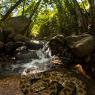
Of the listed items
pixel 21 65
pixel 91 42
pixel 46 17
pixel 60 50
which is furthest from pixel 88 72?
pixel 46 17

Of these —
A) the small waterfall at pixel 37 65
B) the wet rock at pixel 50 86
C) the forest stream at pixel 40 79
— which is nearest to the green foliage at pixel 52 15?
the small waterfall at pixel 37 65

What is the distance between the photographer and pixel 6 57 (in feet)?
47.9

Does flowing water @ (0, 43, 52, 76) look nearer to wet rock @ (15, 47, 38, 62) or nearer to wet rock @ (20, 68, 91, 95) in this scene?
wet rock @ (15, 47, 38, 62)

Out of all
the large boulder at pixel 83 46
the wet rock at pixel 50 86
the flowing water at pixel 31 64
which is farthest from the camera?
the flowing water at pixel 31 64

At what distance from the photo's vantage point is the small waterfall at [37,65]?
1125cm

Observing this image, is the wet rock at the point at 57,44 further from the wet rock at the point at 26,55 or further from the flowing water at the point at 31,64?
the wet rock at the point at 26,55

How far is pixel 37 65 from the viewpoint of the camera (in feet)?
40.7

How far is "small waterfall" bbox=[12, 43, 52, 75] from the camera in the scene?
11.2m

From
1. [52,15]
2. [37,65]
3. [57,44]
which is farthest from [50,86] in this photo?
[52,15]

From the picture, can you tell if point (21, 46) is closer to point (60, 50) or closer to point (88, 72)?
point (60, 50)

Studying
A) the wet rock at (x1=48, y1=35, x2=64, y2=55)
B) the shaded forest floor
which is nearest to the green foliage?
the wet rock at (x1=48, y1=35, x2=64, y2=55)

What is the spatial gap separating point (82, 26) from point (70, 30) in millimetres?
6076

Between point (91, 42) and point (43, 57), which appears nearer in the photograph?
point (91, 42)

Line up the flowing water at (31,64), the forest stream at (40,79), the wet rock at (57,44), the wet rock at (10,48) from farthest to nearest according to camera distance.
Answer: the wet rock at (10,48) < the wet rock at (57,44) < the flowing water at (31,64) < the forest stream at (40,79)
